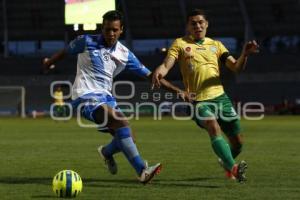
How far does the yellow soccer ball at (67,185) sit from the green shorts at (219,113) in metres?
2.19

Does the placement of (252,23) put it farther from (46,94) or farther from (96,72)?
(96,72)

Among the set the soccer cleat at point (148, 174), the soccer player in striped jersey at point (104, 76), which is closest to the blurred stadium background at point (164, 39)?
the soccer player in striped jersey at point (104, 76)

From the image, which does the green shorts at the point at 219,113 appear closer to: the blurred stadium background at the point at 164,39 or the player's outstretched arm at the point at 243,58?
the player's outstretched arm at the point at 243,58

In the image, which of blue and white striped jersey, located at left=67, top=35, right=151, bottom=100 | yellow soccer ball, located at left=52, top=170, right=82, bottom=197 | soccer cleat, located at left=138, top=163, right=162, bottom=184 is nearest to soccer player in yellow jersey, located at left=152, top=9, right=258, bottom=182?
blue and white striped jersey, located at left=67, top=35, right=151, bottom=100

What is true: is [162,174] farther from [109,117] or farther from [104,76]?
[104,76]

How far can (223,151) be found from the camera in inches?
353

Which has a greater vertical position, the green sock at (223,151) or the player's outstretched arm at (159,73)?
the player's outstretched arm at (159,73)

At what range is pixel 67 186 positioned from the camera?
7609mm

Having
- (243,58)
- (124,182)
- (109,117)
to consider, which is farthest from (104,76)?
(243,58)

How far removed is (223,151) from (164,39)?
54.6 meters

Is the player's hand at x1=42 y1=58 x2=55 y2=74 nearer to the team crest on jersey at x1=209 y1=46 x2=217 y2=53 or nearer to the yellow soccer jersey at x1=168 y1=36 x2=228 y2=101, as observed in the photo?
the yellow soccer jersey at x1=168 y1=36 x2=228 y2=101

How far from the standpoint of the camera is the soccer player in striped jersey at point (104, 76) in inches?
352

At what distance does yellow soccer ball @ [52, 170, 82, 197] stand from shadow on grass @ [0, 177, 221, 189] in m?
1.07

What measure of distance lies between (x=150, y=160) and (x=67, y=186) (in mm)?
5649
